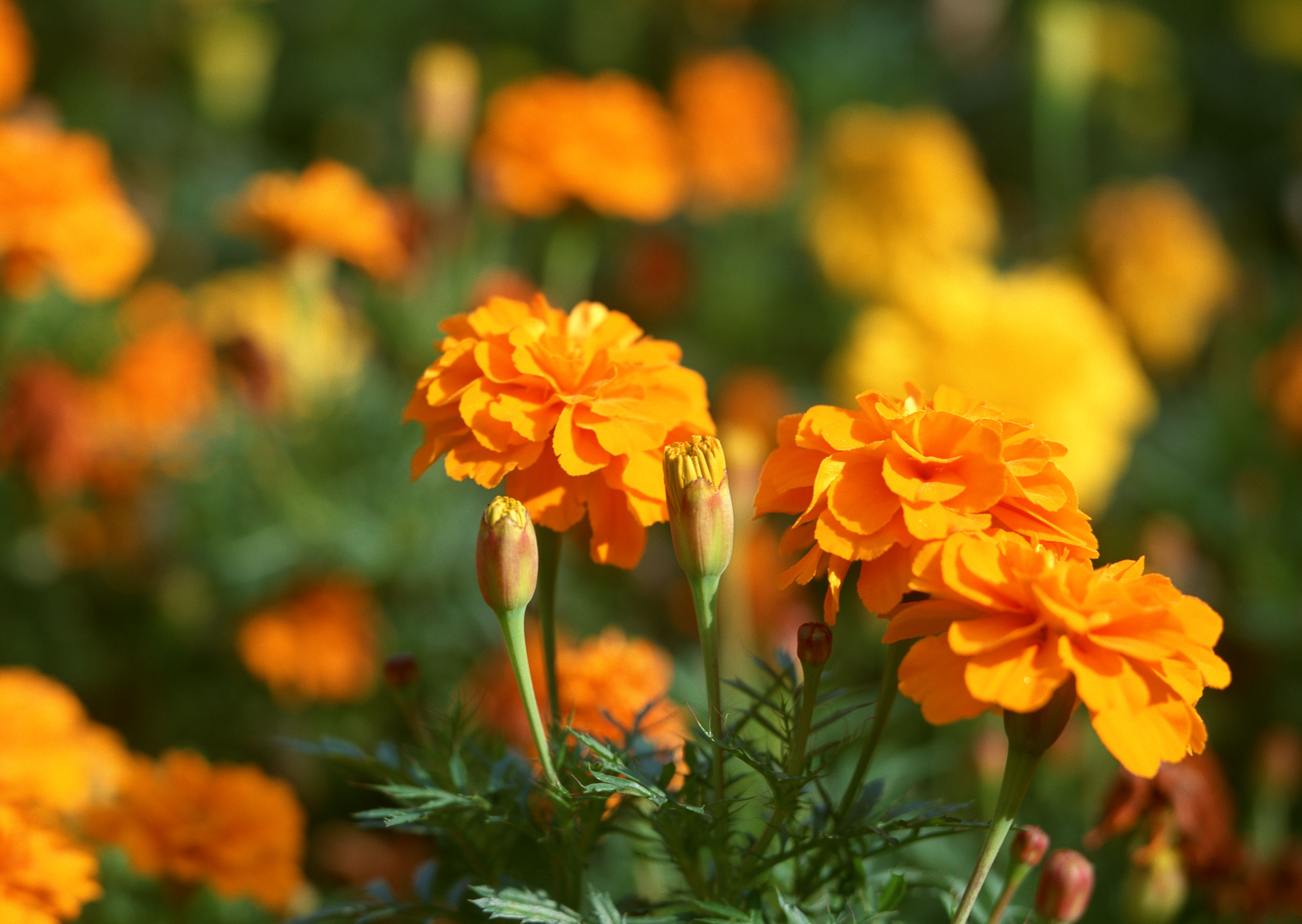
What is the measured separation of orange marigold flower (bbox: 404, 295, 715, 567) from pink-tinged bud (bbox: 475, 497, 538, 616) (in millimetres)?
23

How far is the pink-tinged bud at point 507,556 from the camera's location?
465 millimetres

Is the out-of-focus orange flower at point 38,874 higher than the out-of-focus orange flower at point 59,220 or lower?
lower

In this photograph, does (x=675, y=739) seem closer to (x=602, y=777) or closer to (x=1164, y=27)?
(x=602, y=777)

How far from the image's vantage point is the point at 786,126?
217cm

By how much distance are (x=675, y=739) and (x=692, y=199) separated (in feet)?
4.76

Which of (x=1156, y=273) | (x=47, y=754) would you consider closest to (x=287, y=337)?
(x=47, y=754)

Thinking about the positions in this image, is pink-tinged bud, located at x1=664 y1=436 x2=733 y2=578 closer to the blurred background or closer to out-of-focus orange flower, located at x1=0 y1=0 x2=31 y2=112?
the blurred background

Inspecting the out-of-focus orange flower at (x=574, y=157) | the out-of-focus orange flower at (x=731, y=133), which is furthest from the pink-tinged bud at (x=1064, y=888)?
the out-of-focus orange flower at (x=731, y=133)

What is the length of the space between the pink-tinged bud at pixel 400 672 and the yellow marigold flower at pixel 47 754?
23 centimetres

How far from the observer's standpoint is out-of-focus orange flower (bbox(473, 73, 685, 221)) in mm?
1228

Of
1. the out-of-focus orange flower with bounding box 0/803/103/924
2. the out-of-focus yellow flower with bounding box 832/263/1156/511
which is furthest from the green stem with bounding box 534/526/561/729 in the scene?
the out-of-focus yellow flower with bounding box 832/263/1156/511

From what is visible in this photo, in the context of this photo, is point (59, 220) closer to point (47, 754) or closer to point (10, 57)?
point (47, 754)

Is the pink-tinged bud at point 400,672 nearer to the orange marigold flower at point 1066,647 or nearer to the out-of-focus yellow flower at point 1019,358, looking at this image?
the orange marigold flower at point 1066,647

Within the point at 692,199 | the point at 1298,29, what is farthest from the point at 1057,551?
the point at 1298,29
